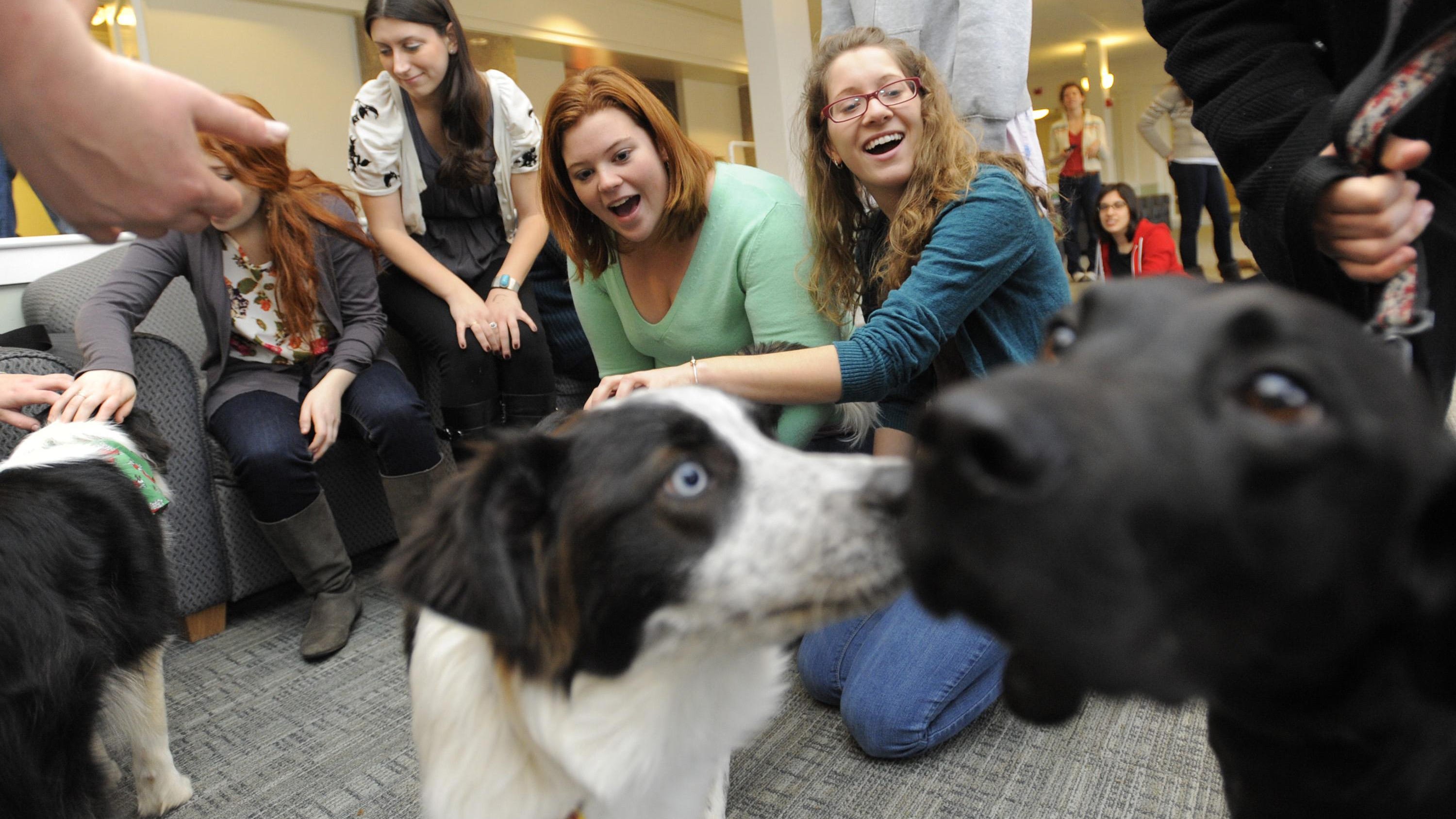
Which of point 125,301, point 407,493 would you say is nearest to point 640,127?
point 407,493

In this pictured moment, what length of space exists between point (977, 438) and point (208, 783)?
204cm

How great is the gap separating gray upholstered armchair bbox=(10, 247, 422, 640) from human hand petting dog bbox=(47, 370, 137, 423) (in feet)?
0.86

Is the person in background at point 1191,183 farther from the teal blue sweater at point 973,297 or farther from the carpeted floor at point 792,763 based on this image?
the carpeted floor at point 792,763

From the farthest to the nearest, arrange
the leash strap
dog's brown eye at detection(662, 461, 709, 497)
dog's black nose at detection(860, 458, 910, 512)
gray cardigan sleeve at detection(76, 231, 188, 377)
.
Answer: gray cardigan sleeve at detection(76, 231, 188, 377), dog's brown eye at detection(662, 461, 709, 497), dog's black nose at detection(860, 458, 910, 512), the leash strap

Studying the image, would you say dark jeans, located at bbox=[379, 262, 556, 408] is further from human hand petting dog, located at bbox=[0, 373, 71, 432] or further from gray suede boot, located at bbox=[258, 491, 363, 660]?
human hand petting dog, located at bbox=[0, 373, 71, 432]

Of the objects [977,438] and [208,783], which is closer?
[977,438]

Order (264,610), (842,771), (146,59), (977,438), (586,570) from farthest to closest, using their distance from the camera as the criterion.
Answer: (146,59), (264,610), (842,771), (586,570), (977,438)

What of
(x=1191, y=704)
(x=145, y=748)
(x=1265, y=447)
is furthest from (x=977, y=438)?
(x=145, y=748)

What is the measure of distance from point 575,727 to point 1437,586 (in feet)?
2.76

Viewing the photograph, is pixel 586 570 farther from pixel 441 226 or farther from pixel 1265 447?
pixel 441 226

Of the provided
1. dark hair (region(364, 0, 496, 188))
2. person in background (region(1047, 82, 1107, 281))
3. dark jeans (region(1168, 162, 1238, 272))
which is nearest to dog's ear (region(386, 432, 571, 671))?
dark hair (region(364, 0, 496, 188))

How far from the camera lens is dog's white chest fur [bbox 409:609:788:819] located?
3.36 ft

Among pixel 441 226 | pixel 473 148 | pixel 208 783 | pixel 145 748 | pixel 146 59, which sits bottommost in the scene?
pixel 208 783

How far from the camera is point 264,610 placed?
8.95 feet
